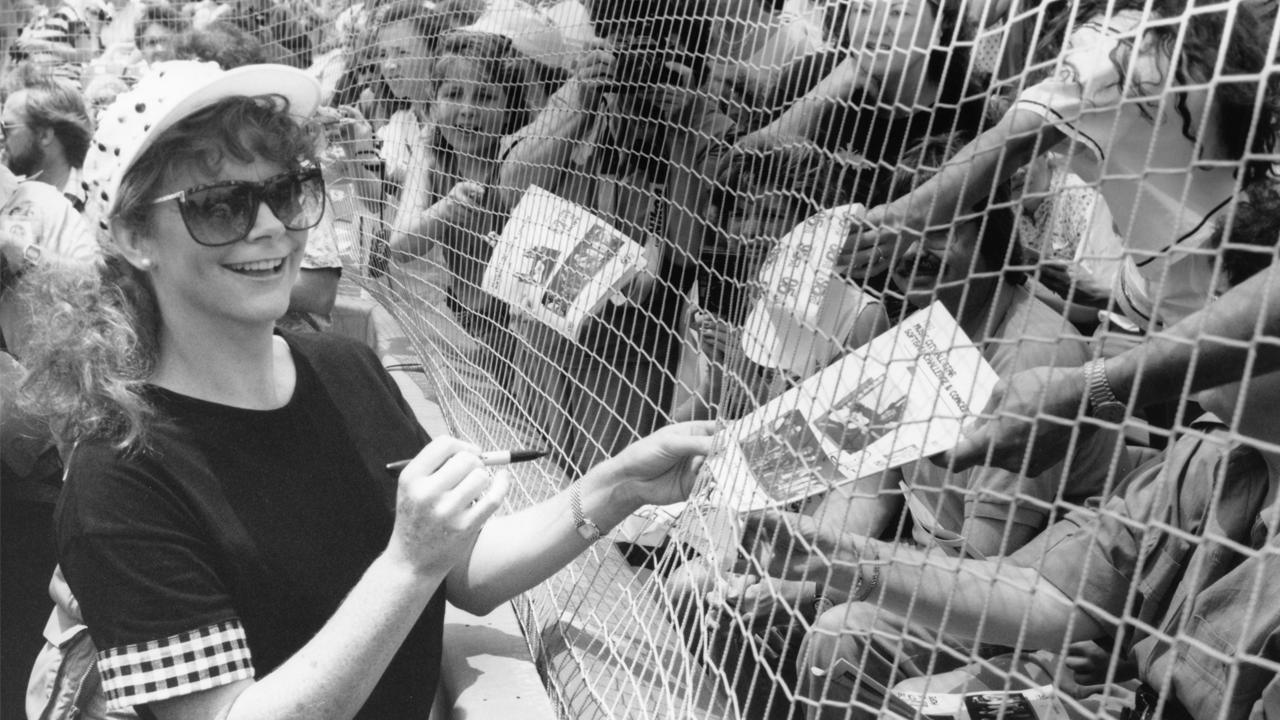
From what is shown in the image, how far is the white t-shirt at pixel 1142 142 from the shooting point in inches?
44.3

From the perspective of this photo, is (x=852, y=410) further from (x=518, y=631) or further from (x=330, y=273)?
(x=330, y=273)

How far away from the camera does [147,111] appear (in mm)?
1664

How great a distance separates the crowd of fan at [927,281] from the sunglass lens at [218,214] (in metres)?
0.32

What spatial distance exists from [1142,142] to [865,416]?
0.42 meters

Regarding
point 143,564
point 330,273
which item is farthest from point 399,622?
point 330,273

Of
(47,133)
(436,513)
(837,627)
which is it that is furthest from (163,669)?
(47,133)

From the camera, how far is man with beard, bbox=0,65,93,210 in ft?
14.9

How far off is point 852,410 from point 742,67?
833 mm

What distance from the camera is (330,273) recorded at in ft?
11.4

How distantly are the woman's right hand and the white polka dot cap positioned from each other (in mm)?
618

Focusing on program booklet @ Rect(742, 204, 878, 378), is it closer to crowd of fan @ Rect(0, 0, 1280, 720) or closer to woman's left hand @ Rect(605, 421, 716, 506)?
crowd of fan @ Rect(0, 0, 1280, 720)

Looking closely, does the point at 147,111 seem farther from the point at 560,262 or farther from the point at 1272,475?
the point at 1272,475

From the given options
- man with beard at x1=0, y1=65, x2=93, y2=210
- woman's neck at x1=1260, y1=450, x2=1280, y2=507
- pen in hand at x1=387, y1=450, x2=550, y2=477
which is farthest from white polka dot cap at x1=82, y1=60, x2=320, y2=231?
man with beard at x1=0, y1=65, x2=93, y2=210

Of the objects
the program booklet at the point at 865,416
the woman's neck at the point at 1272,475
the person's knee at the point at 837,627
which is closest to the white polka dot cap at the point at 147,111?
the program booklet at the point at 865,416
